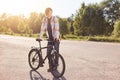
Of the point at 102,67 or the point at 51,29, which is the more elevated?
the point at 51,29

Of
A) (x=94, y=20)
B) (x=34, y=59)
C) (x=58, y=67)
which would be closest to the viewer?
(x=58, y=67)

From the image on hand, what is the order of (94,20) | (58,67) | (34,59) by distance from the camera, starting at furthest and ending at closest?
1. (94,20)
2. (34,59)
3. (58,67)

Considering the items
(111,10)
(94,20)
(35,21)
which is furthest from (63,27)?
(35,21)

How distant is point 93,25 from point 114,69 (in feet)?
228

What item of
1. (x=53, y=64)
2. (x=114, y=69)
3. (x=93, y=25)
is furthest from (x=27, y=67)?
(x=93, y=25)

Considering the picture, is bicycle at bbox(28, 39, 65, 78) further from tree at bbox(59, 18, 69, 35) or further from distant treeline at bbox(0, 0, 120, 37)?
tree at bbox(59, 18, 69, 35)

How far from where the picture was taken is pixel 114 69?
39.0ft

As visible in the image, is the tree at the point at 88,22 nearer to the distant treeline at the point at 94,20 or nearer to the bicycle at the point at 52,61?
the distant treeline at the point at 94,20

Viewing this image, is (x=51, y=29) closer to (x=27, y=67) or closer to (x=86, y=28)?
(x=27, y=67)

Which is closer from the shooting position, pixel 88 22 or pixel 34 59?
pixel 34 59

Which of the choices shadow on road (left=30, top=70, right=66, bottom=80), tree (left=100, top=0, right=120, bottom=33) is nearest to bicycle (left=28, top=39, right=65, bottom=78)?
shadow on road (left=30, top=70, right=66, bottom=80)

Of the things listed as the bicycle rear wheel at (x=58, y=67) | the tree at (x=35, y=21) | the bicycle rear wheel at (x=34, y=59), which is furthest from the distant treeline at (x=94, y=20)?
the bicycle rear wheel at (x=58, y=67)

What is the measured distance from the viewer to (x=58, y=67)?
405 inches

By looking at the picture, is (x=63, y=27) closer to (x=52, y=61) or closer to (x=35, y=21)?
(x=35, y=21)
